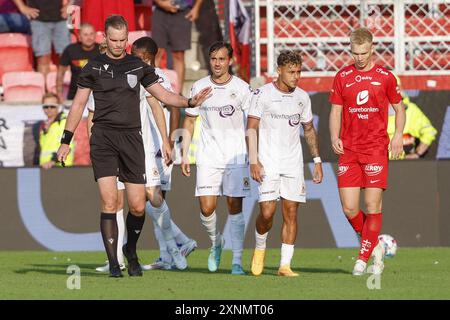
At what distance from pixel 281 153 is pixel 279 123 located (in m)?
0.28

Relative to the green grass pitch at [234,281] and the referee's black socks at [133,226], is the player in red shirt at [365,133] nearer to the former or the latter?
the green grass pitch at [234,281]

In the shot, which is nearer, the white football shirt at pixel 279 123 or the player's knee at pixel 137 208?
the player's knee at pixel 137 208

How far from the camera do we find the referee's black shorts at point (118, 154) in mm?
11953

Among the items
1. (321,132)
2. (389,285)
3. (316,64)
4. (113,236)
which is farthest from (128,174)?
(316,64)

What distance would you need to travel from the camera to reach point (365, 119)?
12562mm

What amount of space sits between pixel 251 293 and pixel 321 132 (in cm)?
Result: 736

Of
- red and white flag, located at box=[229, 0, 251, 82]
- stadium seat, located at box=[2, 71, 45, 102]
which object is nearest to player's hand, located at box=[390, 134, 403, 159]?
red and white flag, located at box=[229, 0, 251, 82]

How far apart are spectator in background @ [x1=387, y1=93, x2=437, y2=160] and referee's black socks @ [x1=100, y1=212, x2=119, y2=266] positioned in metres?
6.24

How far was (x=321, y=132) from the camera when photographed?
17.9 meters

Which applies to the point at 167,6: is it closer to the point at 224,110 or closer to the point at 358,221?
the point at 224,110

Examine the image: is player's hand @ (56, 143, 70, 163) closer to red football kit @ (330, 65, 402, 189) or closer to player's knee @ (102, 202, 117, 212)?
player's knee @ (102, 202, 117, 212)

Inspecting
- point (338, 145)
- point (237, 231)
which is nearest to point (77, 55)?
point (237, 231)

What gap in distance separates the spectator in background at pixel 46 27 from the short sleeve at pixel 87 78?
838 cm

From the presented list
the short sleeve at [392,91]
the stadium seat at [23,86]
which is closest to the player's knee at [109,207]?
the short sleeve at [392,91]
